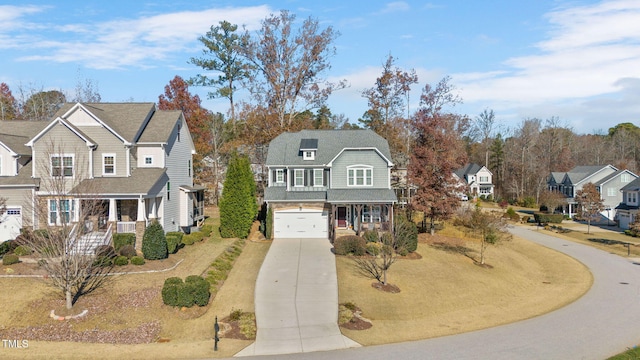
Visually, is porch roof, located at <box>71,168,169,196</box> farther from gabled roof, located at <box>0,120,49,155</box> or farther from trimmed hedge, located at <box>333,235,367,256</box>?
trimmed hedge, located at <box>333,235,367,256</box>

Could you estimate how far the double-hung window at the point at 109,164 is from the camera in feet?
104

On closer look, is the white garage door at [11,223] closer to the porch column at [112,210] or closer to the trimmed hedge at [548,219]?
the porch column at [112,210]

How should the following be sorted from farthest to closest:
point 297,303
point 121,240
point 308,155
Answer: point 308,155, point 121,240, point 297,303

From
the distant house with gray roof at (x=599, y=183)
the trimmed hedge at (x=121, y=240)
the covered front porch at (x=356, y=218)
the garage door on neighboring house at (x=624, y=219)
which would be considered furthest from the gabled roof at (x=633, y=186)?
the trimmed hedge at (x=121, y=240)

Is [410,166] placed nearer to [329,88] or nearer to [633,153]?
[329,88]

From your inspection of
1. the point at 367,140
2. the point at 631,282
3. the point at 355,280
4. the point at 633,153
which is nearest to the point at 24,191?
the point at 355,280

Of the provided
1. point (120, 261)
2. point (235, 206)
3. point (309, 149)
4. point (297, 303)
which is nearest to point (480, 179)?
point (309, 149)

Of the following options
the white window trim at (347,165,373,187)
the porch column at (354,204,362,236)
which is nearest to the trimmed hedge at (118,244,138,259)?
the porch column at (354,204,362,236)

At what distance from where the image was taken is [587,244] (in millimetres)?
44656

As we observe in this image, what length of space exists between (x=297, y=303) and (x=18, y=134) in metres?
25.7

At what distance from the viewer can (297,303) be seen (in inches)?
880

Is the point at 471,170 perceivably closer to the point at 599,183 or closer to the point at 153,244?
the point at 599,183

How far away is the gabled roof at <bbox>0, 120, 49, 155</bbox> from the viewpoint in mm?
31906

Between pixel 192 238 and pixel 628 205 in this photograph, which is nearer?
pixel 192 238
